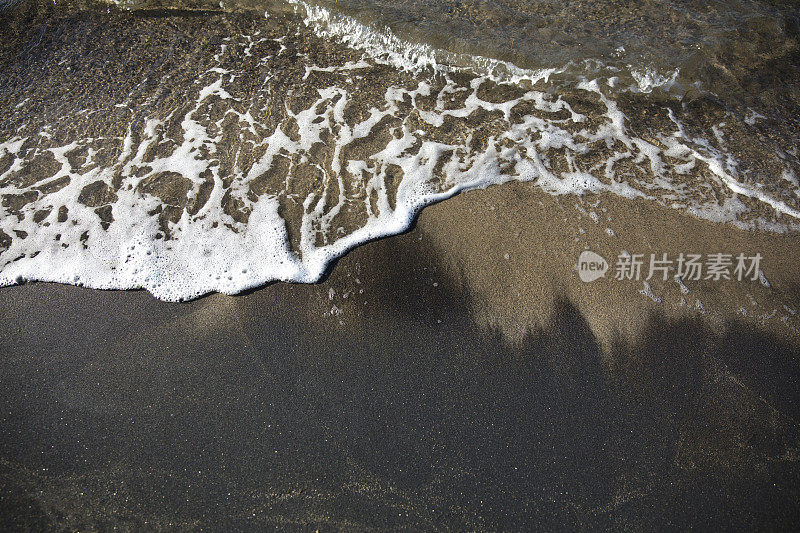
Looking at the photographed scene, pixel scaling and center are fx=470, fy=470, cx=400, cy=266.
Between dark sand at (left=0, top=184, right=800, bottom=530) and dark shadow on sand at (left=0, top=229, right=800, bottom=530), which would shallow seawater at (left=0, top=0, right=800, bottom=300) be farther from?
dark shadow on sand at (left=0, top=229, right=800, bottom=530)

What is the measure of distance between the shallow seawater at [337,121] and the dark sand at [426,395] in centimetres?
38

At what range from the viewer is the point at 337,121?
169 inches

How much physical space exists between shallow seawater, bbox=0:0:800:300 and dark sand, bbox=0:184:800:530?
14.9 inches

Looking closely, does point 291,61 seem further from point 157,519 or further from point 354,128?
point 157,519

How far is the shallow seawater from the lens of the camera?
343 centimetres

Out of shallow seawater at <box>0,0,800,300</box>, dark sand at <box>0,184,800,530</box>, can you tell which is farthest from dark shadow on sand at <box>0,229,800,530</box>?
shallow seawater at <box>0,0,800,300</box>

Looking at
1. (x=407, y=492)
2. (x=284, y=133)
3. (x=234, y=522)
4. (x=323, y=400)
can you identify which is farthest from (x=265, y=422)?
(x=284, y=133)

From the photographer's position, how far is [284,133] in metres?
4.18

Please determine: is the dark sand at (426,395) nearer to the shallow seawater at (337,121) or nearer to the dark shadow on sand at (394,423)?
the dark shadow on sand at (394,423)

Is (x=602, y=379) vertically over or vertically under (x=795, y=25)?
under

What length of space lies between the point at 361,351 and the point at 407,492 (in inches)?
32.6

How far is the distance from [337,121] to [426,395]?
2741 mm

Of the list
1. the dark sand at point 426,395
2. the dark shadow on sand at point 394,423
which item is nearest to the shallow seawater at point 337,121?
the dark sand at point 426,395

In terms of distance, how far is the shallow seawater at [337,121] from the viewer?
3.43m
